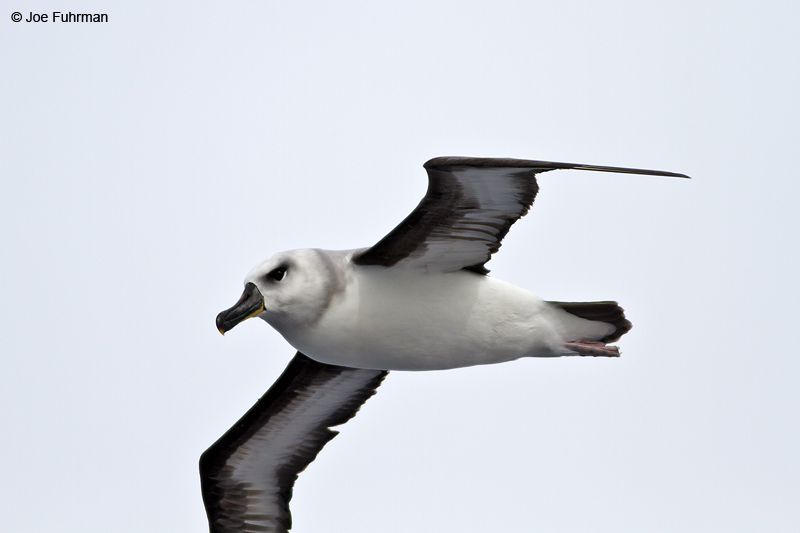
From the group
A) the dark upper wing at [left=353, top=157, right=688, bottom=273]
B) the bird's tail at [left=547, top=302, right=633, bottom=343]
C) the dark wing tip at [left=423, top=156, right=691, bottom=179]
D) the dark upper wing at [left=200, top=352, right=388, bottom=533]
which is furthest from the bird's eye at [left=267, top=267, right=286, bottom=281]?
the bird's tail at [left=547, top=302, right=633, bottom=343]

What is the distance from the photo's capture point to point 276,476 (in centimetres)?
1173

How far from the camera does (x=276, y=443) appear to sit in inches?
454

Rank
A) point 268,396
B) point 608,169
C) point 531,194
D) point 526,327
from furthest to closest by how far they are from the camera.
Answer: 1. point 268,396
2. point 526,327
3. point 531,194
4. point 608,169

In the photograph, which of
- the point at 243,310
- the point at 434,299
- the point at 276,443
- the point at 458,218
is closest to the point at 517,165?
the point at 458,218

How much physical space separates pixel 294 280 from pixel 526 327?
238 centimetres

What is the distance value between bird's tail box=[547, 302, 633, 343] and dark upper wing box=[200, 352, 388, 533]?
2853 millimetres

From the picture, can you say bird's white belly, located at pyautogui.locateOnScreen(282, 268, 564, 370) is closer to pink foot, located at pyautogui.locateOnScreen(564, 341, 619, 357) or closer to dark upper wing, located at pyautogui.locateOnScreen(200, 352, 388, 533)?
pink foot, located at pyautogui.locateOnScreen(564, 341, 619, 357)

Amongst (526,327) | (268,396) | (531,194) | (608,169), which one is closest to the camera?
(608,169)

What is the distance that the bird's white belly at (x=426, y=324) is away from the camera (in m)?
8.90

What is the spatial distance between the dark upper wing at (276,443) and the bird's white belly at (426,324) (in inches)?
80.4

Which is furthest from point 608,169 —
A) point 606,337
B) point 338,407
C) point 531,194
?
point 338,407

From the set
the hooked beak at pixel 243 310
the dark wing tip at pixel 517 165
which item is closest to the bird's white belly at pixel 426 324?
the hooked beak at pixel 243 310

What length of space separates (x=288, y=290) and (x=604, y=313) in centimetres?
331

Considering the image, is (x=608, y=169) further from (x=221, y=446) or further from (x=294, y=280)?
(x=221, y=446)
